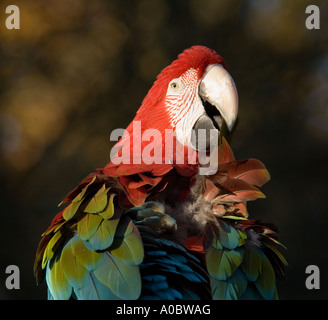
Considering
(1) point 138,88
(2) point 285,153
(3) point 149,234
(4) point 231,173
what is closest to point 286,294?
(2) point 285,153

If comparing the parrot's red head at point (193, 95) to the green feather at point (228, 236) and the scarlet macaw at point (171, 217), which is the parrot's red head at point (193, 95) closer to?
the scarlet macaw at point (171, 217)

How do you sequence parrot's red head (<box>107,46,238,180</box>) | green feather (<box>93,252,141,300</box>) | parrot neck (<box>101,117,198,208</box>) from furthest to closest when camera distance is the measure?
parrot's red head (<box>107,46,238,180</box>), parrot neck (<box>101,117,198,208</box>), green feather (<box>93,252,141,300</box>)

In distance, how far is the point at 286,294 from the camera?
78.0 inches

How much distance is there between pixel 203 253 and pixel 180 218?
0.23 feet

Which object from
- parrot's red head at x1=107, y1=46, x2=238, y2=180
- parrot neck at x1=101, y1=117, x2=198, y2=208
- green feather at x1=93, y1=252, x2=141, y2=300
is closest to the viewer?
green feather at x1=93, y1=252, x2=141, y2=300

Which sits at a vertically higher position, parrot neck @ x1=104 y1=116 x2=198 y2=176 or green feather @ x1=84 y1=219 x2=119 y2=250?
parrot neck @ x1=104 y1=116 x2=198 y2=176

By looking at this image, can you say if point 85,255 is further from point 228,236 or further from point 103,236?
point 228,236

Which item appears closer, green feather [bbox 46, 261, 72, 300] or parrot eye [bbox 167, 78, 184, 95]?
green feather [bbox 46, 261, 72, 300]

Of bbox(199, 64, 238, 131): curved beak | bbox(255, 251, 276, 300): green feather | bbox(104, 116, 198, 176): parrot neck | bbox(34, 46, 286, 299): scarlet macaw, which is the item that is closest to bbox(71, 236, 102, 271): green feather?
bbox(34, 46, 286, 299): scarlet macaw

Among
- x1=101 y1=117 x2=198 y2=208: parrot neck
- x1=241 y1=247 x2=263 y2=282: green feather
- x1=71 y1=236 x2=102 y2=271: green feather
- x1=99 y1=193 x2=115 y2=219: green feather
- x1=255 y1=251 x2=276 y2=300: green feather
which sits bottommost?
x1=255 y1=251 x2=276 y2=300: green feather

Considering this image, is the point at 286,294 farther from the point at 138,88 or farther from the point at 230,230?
the point at 230,230

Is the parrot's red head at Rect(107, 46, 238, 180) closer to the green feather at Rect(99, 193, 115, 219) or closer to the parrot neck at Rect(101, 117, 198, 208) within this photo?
the parrot neck at Rect(101, 117, 198, 208)

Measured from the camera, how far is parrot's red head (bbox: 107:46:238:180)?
0.97m
